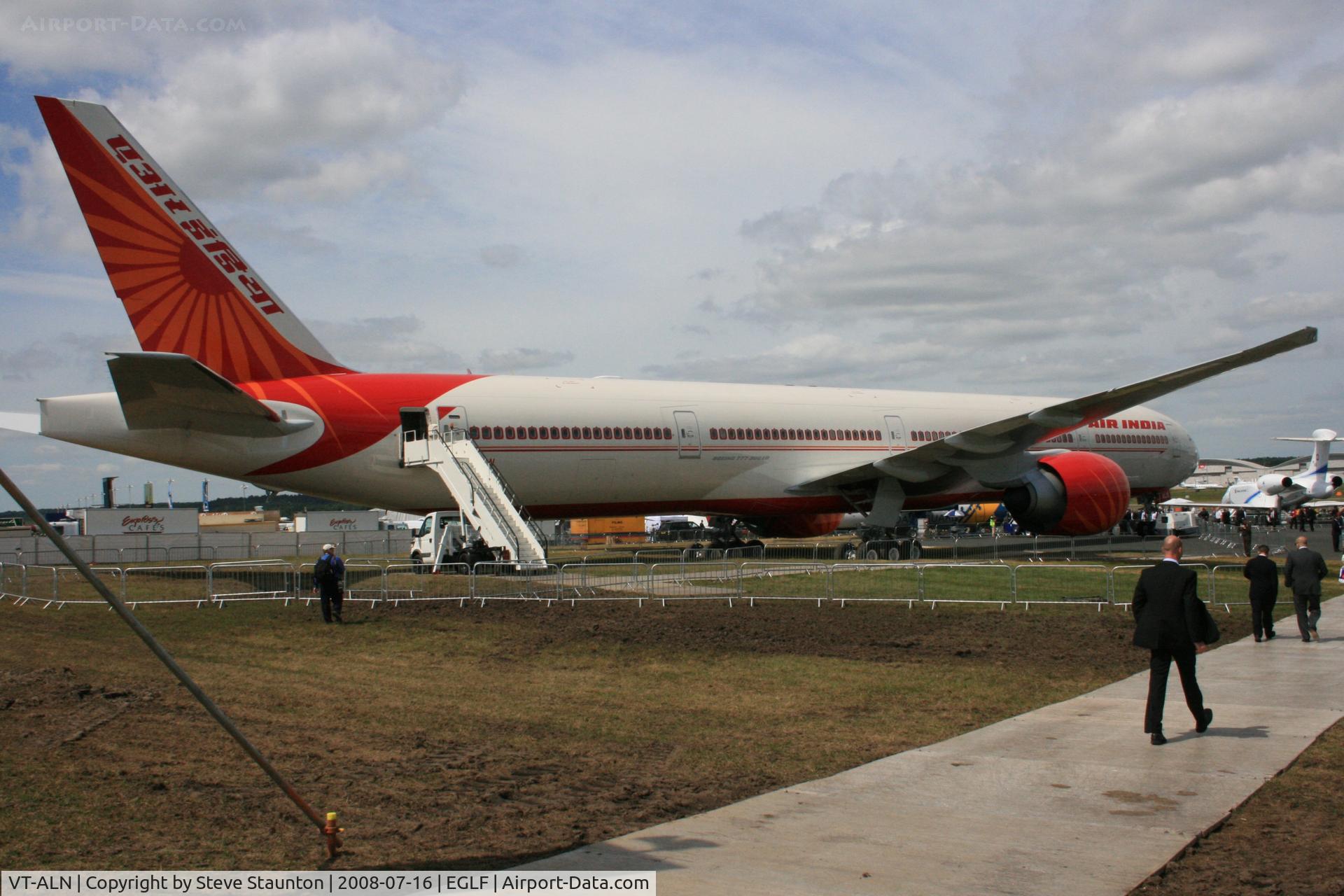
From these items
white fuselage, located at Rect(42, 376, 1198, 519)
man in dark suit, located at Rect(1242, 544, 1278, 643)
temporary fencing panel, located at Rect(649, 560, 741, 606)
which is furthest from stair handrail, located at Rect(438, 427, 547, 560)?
man in dark suit, located at Rect(1242, 544, 1278, 643)

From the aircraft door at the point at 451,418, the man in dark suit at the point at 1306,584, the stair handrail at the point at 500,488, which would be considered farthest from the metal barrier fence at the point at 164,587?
the man in dark suit at the point at 1306,584

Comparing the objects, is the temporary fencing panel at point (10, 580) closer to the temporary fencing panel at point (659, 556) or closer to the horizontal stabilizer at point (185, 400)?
the horizontal stabilizer at point (185, 400)

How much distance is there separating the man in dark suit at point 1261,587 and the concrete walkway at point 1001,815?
4.15 metres

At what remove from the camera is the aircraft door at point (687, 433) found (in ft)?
97.6

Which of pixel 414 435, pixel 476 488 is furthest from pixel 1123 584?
pixel 414 435

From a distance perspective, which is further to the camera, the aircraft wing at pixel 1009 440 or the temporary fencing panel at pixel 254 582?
the aircraft wing at pixel 1009 440

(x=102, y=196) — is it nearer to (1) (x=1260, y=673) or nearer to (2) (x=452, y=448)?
(2) (x=452, y=448)

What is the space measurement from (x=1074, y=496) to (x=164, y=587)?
22553 mm

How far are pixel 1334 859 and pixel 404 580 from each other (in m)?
18.2

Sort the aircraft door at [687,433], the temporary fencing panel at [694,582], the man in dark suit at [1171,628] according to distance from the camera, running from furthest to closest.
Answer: the aircraft door at [687,433], the temporary fencing panel at [694,582], the man in dark suit at [1171,628]

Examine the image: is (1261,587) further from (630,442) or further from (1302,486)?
(1302,486)

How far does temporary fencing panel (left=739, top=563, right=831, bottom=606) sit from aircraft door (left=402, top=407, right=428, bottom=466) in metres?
7.72

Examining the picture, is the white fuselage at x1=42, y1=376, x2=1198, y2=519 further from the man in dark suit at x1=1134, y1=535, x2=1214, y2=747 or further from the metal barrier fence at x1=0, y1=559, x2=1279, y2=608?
the man in dark suit at x1=1134, y1=535, x2=1214, y2=747

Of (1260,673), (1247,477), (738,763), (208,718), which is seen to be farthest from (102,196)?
(1247,477)
